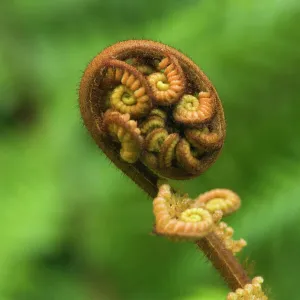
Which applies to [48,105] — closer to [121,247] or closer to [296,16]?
[121,247]

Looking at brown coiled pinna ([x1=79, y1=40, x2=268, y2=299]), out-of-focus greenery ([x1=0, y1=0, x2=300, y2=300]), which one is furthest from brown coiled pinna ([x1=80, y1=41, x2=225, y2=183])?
out-of-focus greenery ([x1=0, y1=0, x2=300, y2=300])

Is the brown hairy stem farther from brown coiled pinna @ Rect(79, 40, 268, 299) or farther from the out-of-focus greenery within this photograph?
the out-of-focus greenery

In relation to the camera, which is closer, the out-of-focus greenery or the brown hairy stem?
the brown hairy stem

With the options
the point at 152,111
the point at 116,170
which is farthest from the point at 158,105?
the point at 116,170

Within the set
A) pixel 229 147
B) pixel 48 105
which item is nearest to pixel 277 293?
pixel 229 147

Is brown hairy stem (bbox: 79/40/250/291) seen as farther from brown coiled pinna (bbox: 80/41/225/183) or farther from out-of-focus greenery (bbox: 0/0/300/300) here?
out-of-focus greenery (bbox: 0/0/300/300)

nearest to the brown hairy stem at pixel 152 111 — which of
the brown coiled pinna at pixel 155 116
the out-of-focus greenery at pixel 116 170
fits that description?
the brown coiled pinna at pixel 155 116

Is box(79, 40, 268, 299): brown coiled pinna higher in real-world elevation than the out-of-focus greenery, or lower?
lower
